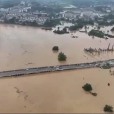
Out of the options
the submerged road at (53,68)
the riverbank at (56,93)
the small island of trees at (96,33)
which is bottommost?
the riverbank at (56,93)

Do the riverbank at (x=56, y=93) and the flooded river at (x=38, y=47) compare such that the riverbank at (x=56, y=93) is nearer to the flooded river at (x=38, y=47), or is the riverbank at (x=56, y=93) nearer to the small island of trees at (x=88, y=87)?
the small island of trees at (x=88, y=87)

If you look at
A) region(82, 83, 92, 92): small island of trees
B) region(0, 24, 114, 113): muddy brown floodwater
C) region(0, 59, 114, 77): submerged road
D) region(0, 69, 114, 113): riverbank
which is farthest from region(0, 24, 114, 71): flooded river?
region(82, 83, 92, 92): small island of trees

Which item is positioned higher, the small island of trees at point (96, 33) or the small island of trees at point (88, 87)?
the small island of trees at point (96, 33)

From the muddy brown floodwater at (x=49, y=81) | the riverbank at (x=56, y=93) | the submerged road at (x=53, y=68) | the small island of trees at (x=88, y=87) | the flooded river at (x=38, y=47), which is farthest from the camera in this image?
the flooded river at (x=38, y=47)

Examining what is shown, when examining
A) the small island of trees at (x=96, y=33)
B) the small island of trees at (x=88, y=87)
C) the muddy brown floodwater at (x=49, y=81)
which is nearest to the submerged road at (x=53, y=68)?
the muddy brown floodwater at (x=49, y=81)

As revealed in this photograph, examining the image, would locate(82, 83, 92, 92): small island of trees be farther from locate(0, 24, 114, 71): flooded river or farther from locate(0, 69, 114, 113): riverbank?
locate(0, 24, 114, 71): flooded river

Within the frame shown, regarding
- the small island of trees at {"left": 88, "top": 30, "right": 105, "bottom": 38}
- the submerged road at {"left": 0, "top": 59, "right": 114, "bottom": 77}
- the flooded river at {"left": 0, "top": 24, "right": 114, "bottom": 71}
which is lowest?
the submerged road at {"left": 0, "top": 59, "right": 114, "bottom": 77}

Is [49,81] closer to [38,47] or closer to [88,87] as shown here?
[88,87]

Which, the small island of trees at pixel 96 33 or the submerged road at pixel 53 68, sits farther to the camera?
the small island of trees at pixel 96 33
